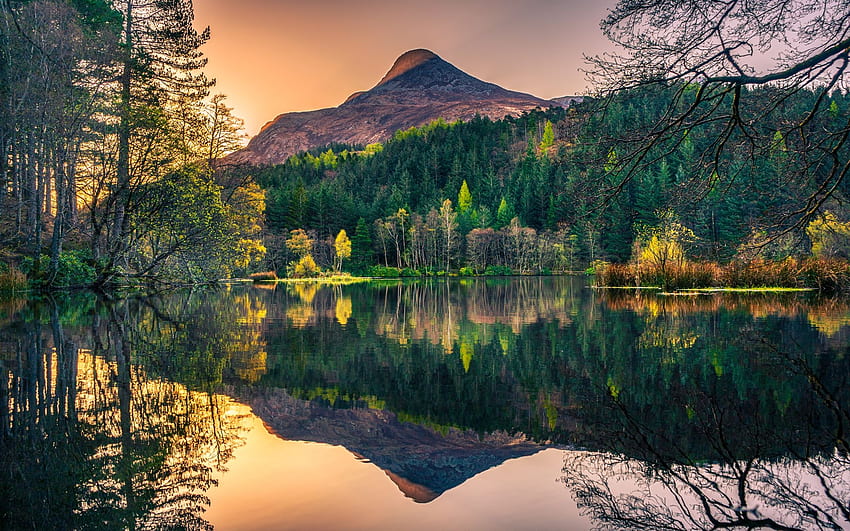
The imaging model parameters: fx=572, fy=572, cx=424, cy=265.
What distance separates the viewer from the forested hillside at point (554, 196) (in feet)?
22.6

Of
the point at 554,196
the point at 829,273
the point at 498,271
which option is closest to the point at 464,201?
the point at 554,196

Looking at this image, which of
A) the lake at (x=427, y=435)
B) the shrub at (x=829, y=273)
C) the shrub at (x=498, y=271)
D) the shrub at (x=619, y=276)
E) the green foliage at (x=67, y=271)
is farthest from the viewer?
the shrub at (x=498, y=271)

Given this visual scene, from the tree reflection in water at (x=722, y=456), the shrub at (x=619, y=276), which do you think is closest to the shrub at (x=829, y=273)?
the shrub at (x=619, y=276)

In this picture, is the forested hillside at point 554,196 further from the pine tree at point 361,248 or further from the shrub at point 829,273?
the shrub at point 829,273

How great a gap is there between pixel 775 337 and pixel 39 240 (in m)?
24.7

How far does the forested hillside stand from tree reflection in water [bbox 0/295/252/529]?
4572 millimetres

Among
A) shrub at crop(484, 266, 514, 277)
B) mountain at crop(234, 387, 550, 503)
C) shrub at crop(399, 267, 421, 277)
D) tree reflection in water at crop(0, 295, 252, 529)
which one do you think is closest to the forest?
mountain at crop(234, 387, 550, 503)

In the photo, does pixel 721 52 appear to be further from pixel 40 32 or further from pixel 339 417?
pixel 40 32

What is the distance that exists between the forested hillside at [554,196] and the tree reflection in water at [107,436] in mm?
4572

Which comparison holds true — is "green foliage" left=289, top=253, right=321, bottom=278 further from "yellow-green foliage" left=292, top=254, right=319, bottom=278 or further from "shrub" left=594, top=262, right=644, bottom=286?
"shrub" left=594, top=262, right=644, bottom=286

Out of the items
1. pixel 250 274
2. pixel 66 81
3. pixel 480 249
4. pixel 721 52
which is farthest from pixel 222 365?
pixel 480 249

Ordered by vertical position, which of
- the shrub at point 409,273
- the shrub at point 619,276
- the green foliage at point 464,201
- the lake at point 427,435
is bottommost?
the shrub at point 409,273

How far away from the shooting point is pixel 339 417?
524 centimetres

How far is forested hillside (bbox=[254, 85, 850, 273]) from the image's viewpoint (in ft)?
22.6
